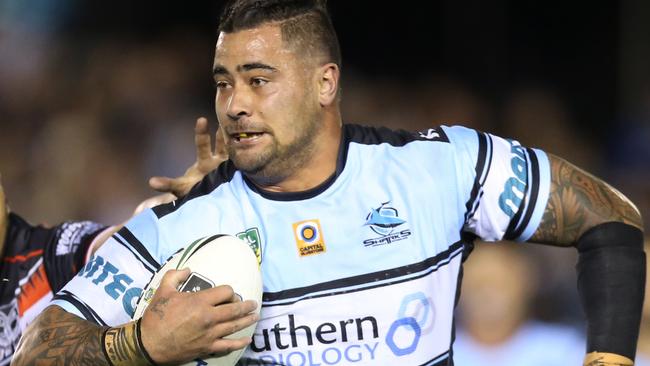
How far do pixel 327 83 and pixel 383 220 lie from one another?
1.74ft

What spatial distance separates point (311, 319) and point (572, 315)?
330cm

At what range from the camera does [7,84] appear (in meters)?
7.78

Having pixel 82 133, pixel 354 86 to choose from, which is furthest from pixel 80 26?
pixel 354 86

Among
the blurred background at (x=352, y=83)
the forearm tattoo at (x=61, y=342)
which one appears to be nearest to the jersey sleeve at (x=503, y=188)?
the forearm tattoo at (x=61, y=342)

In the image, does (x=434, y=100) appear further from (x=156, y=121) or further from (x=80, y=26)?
(x=80, y=26)

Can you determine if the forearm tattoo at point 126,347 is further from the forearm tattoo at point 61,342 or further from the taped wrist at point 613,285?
the taped wrist at point 613,285

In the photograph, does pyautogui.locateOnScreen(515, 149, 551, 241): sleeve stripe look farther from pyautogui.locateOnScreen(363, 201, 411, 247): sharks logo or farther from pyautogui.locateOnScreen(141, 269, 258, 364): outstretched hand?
pyautogui.locateOnScreen(141, 269, 258, 364): outstretched hand

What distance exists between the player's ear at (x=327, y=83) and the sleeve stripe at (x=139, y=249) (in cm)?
79

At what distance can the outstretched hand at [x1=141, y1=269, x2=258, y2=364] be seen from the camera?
9.82 feet

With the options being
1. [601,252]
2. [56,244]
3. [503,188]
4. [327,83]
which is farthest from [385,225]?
[56,244]

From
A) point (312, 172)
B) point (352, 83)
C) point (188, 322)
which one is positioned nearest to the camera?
point (188, 322)

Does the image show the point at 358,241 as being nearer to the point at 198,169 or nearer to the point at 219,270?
the point at 219,270

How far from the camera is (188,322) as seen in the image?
300 cm

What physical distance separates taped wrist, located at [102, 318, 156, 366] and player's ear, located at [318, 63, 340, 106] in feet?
3.43
